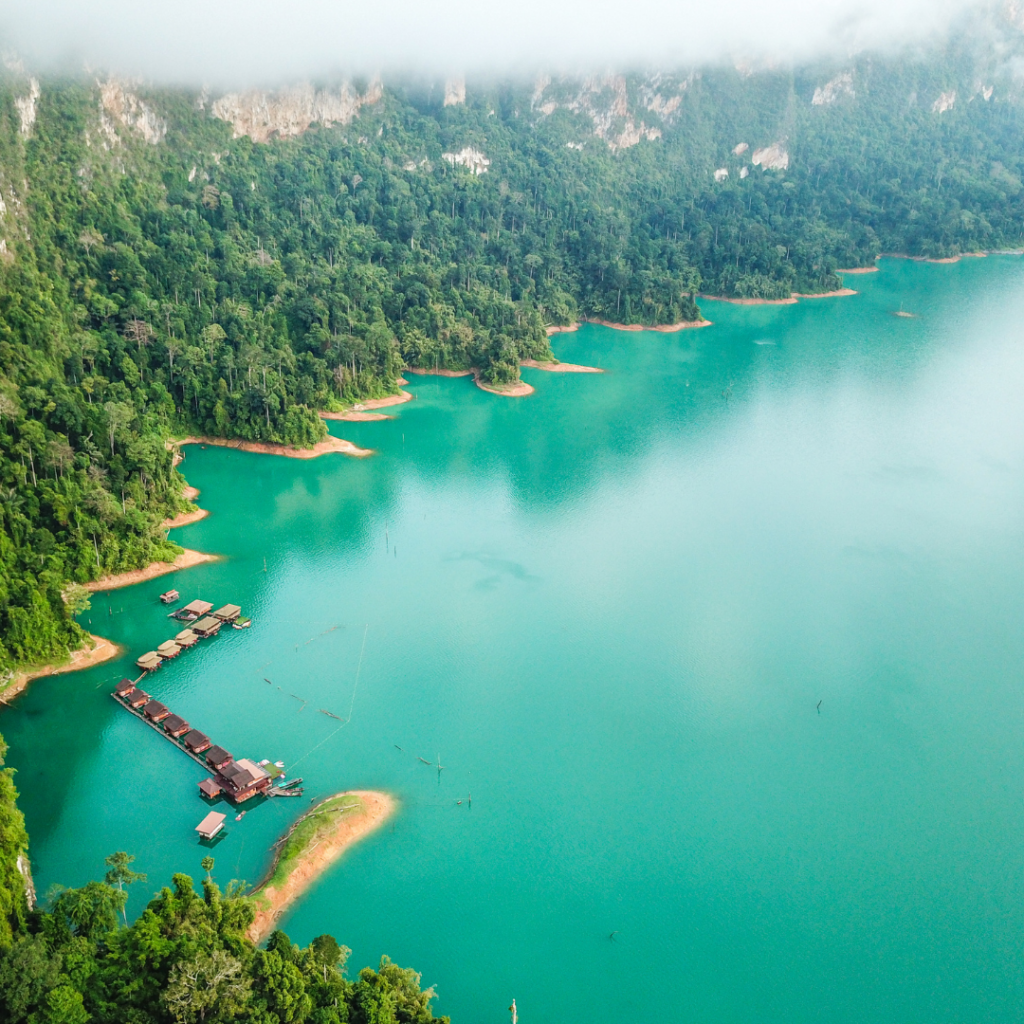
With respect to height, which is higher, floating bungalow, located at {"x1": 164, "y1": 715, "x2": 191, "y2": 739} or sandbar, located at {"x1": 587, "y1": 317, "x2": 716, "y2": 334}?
sandbar, located at {"x1": 587, "y1": 317, "x2": 716, "y2": 334}

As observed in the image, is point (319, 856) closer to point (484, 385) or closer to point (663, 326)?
point (484, 385)

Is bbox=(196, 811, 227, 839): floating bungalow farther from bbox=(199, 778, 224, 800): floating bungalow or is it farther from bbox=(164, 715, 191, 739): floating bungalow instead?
bbox=(164, 715, 191, 739): floating bungalow

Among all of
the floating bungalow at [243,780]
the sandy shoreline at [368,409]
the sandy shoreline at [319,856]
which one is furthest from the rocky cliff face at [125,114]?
the sandy shoreline at [319,856]

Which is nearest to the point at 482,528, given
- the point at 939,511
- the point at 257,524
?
the point at 257,524

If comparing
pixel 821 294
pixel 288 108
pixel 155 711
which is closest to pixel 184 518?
pixel 155 711

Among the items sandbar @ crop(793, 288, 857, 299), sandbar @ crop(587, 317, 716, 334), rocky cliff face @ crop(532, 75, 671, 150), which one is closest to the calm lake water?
sandbar @ crop(587, 317, 716, 334)

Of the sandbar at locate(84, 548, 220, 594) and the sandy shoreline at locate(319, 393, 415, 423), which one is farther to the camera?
the sandy shoreline at locate(319, 393, 415, 423)
